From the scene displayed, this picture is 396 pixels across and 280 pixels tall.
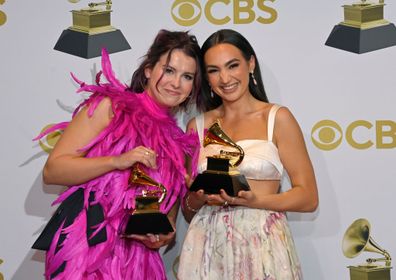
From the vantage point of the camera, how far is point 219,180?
213 cm

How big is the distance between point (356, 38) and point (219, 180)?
82 cm

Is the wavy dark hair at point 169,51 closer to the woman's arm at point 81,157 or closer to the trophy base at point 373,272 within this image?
the woman's arm at point 81,157

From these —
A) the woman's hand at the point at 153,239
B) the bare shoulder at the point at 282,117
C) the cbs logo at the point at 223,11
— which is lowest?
the woman's hand at the point at 153,239

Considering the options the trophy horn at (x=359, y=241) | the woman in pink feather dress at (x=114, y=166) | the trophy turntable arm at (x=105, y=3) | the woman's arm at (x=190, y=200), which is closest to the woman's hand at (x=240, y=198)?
the woman's arm at (x=190, y=200)

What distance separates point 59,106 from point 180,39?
1.96 feet

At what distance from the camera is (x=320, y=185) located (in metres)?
2.60

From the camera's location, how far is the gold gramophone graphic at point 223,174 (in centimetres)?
212

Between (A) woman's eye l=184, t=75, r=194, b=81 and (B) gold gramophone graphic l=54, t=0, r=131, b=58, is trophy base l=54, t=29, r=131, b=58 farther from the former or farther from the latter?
(A) woman's eye l=184, t=75, r=194, b=81

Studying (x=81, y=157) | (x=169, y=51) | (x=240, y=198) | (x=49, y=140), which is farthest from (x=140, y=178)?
(x=49, y=140)

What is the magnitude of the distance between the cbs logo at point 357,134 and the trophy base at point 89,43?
29.0 inches

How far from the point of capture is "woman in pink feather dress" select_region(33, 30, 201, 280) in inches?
85.2

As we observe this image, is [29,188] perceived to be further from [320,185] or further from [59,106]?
[320,185]

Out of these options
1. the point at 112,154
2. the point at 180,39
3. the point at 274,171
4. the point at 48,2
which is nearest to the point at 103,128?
the point at 112,154

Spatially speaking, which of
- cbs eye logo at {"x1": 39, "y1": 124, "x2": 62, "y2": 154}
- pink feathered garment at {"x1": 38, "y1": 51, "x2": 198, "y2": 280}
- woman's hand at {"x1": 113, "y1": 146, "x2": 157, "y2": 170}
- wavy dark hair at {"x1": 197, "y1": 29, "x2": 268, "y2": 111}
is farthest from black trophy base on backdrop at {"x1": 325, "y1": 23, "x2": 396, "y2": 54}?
cbs eye logo at {"x1": 39, "y1": 124, "x2": 62, "y2": 154}
